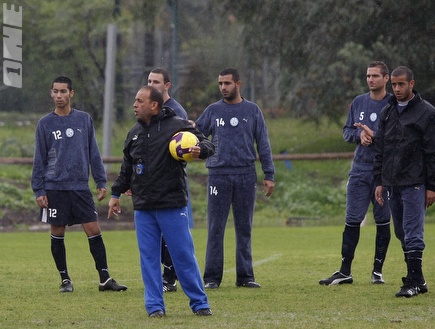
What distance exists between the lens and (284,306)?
8984 mm

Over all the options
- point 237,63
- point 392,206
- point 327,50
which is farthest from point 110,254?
point 237,63

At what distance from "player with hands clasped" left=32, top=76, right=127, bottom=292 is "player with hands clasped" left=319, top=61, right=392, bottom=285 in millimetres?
2260

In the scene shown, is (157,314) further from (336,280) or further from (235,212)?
(336,280)

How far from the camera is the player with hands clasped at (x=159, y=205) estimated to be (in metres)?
8.26

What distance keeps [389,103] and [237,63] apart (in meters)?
17.2

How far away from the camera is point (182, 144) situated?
812 cm

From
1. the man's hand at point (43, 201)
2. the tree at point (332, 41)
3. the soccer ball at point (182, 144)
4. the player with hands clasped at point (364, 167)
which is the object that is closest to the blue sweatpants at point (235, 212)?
the player with hands clasped at point (364, 167)

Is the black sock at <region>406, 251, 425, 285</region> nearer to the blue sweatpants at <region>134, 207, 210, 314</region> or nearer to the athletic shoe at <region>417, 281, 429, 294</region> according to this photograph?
the athletic shoe at <region>417, 281, 429, 294</region>

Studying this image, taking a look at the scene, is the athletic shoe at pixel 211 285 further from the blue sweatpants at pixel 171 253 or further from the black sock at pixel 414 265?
the blue sweatpants at pixel 171 253

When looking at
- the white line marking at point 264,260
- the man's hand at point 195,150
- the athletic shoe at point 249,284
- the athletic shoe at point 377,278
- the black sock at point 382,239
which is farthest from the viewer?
the white line marking at point 264,260

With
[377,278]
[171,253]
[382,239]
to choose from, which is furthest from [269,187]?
[171,253]

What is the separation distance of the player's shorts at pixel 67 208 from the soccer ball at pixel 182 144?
94.4 inches

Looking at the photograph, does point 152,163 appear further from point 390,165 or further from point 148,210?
point 390,165

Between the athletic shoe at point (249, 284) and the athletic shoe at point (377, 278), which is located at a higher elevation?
the athletic shoe at point (377, 278)
